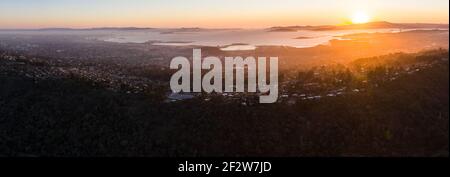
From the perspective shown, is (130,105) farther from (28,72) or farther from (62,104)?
(28,72)

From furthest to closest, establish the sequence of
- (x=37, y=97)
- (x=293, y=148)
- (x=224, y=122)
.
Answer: (x=37, y=97), (x=224, y=122), (x=293, y=148)
